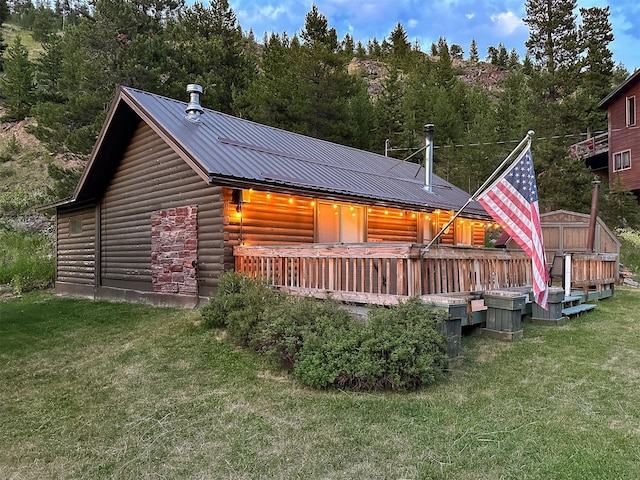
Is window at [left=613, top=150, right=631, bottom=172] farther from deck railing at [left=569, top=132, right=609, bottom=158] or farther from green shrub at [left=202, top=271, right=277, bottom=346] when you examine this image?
green shrub at [left=202, top=271, right=277, bottom=346]

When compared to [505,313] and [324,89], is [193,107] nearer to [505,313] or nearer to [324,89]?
[505,313]

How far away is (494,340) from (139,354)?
17.5ft

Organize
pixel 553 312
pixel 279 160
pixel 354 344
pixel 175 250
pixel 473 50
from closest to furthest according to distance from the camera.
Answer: pixel 354 344
pixel 553 312
pixel 175 250
pixel 279 160
pixel 473 50

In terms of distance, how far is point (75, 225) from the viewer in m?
15.0

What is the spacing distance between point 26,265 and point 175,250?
9.73m

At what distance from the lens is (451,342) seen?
560cm

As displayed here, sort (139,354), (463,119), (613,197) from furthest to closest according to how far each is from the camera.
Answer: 1. (463,119)
2. (613,197)
3. (139,354)

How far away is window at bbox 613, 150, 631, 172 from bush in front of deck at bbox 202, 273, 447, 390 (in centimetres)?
2503

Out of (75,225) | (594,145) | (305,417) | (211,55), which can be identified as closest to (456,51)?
(594,145)

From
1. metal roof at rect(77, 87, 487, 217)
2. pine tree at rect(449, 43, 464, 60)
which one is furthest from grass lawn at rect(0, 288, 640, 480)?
pine tree at rect(449, 43, 464, 60)

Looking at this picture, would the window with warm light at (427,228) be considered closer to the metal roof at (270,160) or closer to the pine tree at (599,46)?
the metal roof at (270,160)

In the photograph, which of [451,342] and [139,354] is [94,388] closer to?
[139,354]

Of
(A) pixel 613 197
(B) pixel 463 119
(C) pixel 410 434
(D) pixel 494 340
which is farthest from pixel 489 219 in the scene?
(B) pixel 463 119

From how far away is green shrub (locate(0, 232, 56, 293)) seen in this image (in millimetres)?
16062
